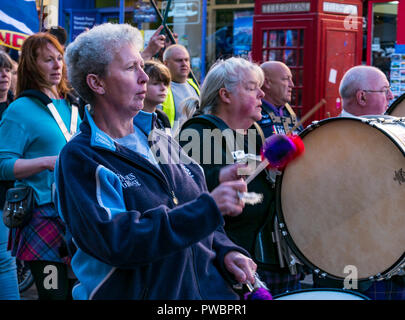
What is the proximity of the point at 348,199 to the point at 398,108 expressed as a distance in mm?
1357

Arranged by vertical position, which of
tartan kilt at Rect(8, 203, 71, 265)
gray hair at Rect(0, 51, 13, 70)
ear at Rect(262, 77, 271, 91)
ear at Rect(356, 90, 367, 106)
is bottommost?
tartan kilt at Rect(8, 203, 71, 265)

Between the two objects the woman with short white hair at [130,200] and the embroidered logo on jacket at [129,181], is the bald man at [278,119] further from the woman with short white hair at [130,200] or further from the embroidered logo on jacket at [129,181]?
the embroidered logo on jacket at [129,181]

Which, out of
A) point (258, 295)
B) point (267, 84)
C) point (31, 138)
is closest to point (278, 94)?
point (267, 84)

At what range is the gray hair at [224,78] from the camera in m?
3.80

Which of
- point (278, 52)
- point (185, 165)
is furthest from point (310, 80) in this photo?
point (185, 165)

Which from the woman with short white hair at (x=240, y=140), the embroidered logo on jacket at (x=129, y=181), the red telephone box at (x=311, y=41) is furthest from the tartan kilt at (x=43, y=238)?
the red telephone box at (x=311, y=41)

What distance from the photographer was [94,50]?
2.46m

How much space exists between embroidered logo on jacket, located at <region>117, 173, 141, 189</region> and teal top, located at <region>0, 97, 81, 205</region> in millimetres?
1726

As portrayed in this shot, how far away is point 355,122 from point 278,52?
5051 millimetres

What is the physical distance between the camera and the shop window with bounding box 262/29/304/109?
8.42 m

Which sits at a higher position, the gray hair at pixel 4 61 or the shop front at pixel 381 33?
the shop front at pixel 381 33

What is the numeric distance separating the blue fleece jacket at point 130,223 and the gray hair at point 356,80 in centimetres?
268

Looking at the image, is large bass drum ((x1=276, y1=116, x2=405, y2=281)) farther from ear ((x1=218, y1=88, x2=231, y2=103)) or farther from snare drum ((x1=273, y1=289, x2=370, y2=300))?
snare drum ((x1=273, y1=289, x2=370, y2=300))

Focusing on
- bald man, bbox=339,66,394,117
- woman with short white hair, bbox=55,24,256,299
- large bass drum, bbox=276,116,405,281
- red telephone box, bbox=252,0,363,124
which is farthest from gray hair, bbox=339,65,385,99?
Answer: red telephone box, bbox=252,0,363,124
